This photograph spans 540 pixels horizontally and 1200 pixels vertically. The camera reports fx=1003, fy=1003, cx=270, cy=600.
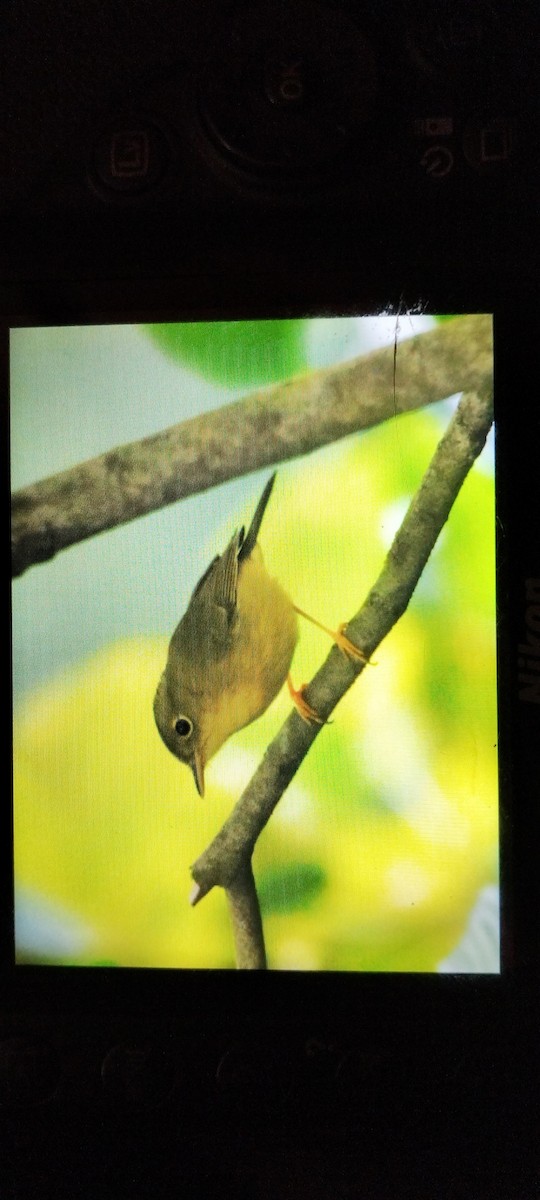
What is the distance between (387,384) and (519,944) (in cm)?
33

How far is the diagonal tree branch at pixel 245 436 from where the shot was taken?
0.57 meters

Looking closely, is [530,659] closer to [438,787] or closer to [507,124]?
[438,787]

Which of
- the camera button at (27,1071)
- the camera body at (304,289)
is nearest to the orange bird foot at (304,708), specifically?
the camera body at (304,289)

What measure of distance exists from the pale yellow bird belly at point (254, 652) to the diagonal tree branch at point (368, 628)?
0.02 m

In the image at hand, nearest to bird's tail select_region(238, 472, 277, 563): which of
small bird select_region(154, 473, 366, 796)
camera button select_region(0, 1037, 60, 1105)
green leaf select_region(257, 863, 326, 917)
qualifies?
small bird select_region(154, 473, 366, 796)

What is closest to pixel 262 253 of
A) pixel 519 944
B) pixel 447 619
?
pixel 447 619

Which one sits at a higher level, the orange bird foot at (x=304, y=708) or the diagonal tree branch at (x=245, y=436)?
the diagonal tree branch at (x=245, y=436)

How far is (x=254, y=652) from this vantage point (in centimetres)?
59

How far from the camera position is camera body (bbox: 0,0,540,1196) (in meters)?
0.57

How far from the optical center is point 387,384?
58 cm

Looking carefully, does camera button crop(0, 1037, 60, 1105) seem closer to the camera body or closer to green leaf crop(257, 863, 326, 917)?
the camera body

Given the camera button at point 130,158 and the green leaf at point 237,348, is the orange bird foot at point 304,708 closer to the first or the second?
the green leaf at point 237,348

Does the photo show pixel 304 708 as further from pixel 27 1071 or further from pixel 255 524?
pixel 27 1071

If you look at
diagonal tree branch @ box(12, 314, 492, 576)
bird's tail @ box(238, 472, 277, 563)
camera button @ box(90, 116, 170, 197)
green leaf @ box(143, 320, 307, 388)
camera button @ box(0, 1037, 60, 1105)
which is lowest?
camera button @ box(0, 1037, 60, 1105)
